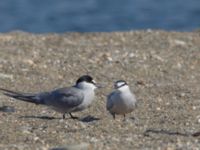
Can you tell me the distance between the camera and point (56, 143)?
9.40m

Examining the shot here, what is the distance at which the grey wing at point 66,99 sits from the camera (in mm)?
10938

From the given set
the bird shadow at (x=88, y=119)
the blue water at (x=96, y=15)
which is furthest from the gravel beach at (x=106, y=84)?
the blue water at (x=96, y=15)

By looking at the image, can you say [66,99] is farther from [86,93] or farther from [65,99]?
[86,93]

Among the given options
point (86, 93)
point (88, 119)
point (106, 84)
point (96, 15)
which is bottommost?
point (88, 119)

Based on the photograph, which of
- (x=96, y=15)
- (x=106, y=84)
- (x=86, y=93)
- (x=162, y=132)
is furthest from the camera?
(x=96, y=15)

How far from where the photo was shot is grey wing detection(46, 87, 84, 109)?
10938 mm

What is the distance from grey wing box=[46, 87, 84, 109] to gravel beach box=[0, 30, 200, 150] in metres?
0.16

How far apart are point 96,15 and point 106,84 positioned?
70.8 ft

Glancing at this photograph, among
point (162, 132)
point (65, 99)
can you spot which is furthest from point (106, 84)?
point (162, 132)

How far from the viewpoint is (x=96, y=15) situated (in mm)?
34406

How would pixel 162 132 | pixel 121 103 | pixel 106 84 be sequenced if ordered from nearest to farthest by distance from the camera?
pixel 162 132
pixel 121 103
pixel 106 84

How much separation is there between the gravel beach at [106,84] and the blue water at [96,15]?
14149 mm

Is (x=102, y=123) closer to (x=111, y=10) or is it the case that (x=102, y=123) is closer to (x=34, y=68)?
(x=34, y=68)

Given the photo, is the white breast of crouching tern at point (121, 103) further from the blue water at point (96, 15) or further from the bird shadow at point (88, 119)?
the blue water at point (96, 15)
